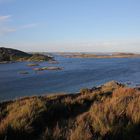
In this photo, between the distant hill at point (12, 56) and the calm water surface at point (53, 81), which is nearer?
the calm water surface at point (53, 81)

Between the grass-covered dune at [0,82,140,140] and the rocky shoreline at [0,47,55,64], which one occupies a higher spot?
the grass-covered dune at [0,82,140,140]

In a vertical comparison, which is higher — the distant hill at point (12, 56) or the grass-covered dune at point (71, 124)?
the grass-covered dune at point (71, 124)

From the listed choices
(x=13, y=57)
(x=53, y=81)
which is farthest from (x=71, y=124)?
(x=13, y=57)

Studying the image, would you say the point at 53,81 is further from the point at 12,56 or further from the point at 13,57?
the point at 12,56

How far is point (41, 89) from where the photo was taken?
37.0 metres

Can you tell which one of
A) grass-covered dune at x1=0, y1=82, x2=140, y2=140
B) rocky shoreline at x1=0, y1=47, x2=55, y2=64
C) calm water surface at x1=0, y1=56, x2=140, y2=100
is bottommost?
calm water surface at x1=0, y1=56, x2=140, y2=100

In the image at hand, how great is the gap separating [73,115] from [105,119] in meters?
1.96

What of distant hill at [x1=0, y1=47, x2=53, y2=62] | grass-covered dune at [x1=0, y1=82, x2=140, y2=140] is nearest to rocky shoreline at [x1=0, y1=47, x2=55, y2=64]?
distant hill at [x1=0, y1=47, x2=53, y2=62]

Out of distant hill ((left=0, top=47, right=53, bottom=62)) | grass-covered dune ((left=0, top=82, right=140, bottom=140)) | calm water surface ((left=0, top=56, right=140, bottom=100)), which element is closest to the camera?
grass-covered dune ((left=0, top=82, right=140, bottom=140))

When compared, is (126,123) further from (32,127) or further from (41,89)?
(41,89)

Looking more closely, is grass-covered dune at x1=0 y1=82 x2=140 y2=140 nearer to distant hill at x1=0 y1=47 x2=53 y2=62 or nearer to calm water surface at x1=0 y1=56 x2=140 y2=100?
calm water surface at x1=0 y1=56 x2=140 y2=100

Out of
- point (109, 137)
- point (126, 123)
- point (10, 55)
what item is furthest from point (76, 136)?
point (10, 55)

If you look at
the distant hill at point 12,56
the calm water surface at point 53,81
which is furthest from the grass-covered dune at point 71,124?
the distant hill at point 12,56

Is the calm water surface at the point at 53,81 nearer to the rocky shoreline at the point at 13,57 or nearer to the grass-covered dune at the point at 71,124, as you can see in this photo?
the grass-covered dune at the point at 71,124
